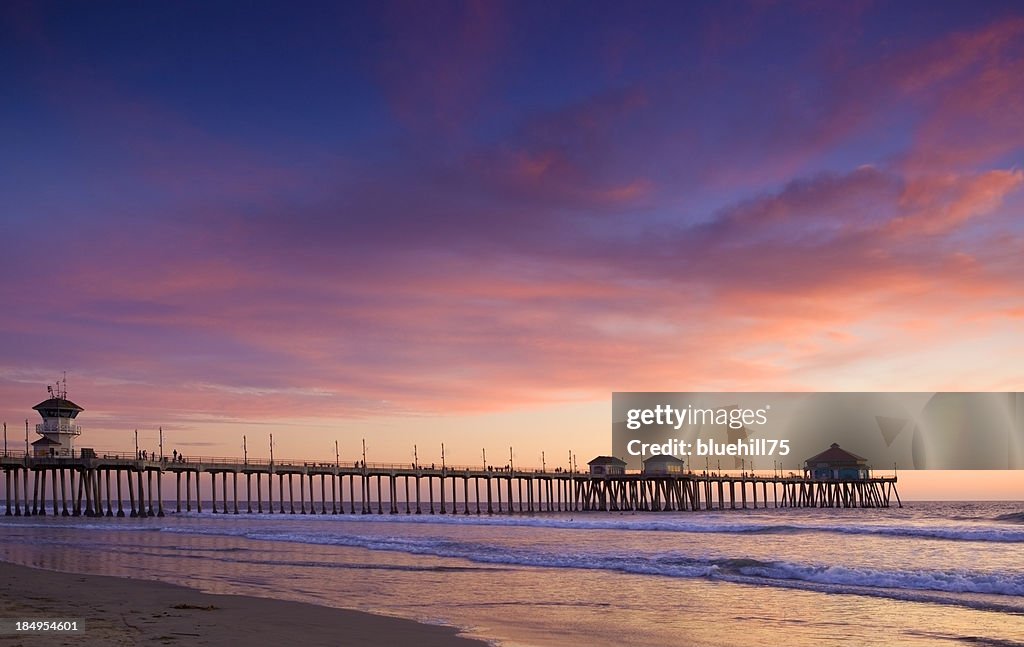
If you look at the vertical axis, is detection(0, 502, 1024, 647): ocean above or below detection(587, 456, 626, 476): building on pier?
above

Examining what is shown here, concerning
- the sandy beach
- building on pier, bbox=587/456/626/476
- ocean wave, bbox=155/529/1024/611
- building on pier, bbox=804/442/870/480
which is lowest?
building on pier, bbox=804/442/870/480

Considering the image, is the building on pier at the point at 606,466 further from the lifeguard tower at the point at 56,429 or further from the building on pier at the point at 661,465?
the lifeguard tower at the point at 56,429

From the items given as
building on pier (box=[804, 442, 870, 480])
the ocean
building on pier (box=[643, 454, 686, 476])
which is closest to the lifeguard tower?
the ocean

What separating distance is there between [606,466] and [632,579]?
7102 centimetres

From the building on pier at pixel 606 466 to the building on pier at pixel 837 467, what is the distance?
912 inches

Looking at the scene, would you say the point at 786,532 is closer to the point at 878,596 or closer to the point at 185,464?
the point at 878,596

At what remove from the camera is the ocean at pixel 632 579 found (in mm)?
13445

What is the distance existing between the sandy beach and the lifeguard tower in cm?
5658

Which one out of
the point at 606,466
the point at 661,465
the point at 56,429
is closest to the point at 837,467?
the point at 661,465

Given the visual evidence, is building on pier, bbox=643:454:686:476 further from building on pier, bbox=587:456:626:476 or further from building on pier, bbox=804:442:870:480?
building on pier, bbox=804:442:870:480

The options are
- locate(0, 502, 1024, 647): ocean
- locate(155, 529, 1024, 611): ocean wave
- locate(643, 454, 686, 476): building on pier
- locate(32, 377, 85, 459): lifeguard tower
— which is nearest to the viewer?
locate(0, 502, 1024, 647): ocean

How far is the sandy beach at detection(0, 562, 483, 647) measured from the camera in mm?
11023

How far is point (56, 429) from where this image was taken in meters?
69.1

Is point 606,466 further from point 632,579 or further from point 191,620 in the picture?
point 191,620
